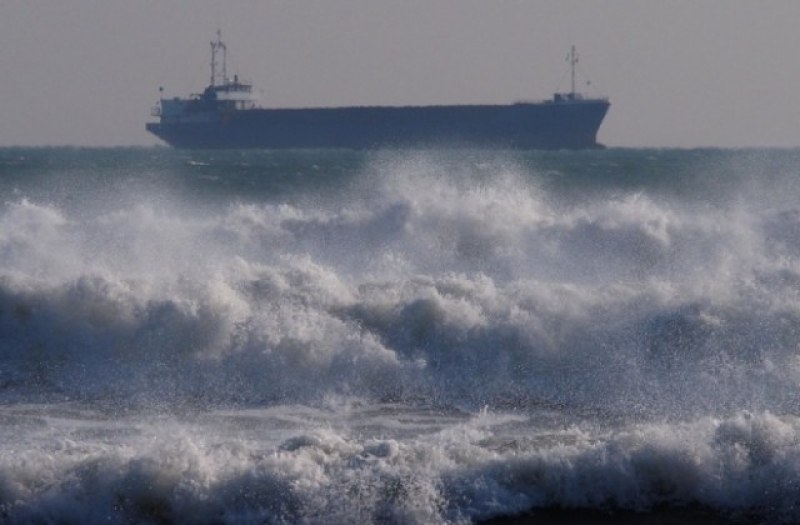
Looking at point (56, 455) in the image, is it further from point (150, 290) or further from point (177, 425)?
point (150, 290)

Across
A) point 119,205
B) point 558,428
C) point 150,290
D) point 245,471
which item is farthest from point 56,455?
point 119,205

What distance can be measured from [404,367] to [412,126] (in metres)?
75.8

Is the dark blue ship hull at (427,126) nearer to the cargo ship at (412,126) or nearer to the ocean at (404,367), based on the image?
the cargo ship at (412,126)

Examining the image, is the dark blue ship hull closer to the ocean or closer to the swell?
the ocean

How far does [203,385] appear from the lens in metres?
14.6

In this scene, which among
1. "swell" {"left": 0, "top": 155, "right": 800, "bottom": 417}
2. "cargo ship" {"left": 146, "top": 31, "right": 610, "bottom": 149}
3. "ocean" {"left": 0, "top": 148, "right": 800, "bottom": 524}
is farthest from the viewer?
"cargo ship" {"left": 146, "top": 31, "right": 610, "bottom": 149}

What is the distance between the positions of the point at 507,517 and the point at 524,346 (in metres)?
5.61

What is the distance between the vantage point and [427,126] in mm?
89625

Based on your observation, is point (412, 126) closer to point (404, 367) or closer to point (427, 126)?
point (427, 126)

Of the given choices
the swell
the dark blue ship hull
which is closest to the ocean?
the swell

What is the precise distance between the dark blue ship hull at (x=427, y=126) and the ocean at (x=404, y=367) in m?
59.9

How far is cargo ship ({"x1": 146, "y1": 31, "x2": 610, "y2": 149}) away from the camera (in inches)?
3489

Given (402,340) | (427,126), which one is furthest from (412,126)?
(402,340)

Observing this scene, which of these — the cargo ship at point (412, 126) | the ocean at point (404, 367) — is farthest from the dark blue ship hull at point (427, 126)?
the ocean at point (404, 367)
